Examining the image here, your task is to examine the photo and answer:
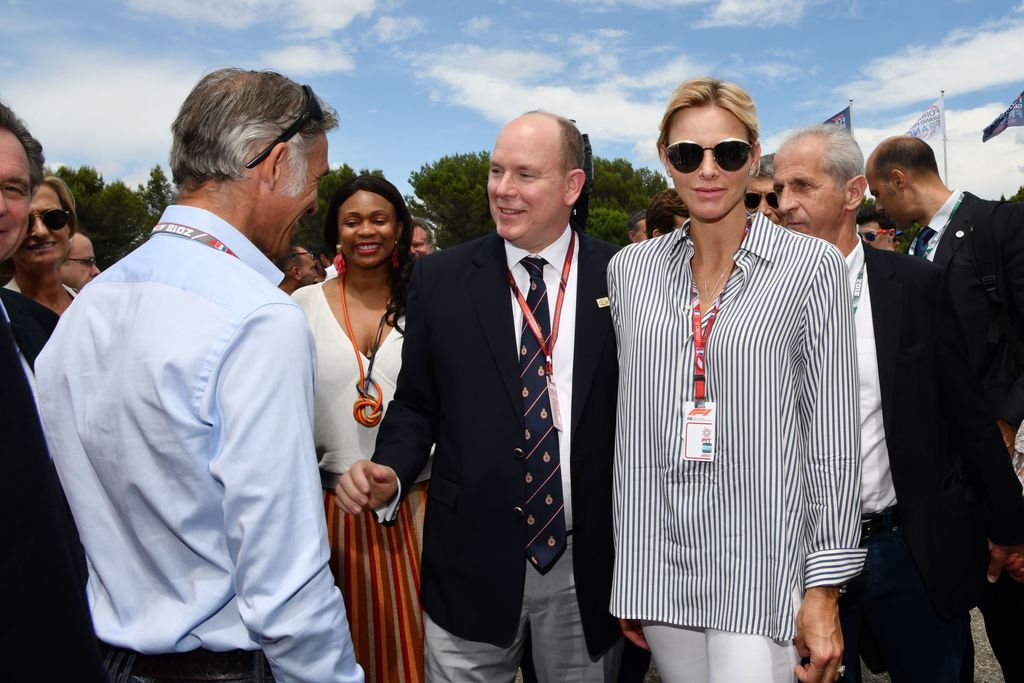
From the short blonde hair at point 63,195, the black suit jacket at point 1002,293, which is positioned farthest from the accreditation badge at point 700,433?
the short blonde hair at point 63,195

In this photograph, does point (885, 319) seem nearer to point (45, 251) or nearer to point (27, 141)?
point (27, 141)

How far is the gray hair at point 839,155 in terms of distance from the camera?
10.1ft

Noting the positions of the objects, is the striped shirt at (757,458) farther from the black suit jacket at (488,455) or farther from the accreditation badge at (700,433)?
the black suit jacket at (488,455)

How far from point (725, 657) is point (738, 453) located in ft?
1.74

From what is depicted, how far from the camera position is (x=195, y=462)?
5.01ft

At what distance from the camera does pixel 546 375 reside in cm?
261

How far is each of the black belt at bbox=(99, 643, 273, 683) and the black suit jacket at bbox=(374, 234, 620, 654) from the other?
947 millimetres

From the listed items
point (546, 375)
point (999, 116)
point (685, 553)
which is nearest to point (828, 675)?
point (685, 553)

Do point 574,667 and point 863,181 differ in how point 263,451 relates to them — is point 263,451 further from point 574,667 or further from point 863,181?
point 863,181

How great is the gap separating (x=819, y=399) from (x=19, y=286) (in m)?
3.80

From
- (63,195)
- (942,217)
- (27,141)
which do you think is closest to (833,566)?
(27,141)

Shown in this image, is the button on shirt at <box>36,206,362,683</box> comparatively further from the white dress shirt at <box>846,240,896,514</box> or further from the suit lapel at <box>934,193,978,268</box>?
the suit lapel at <box>934,193,978,268</box>

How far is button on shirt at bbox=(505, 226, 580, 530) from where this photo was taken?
2.59 metres

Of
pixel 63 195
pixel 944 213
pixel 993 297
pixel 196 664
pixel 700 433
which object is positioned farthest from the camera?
pixel 944 213
